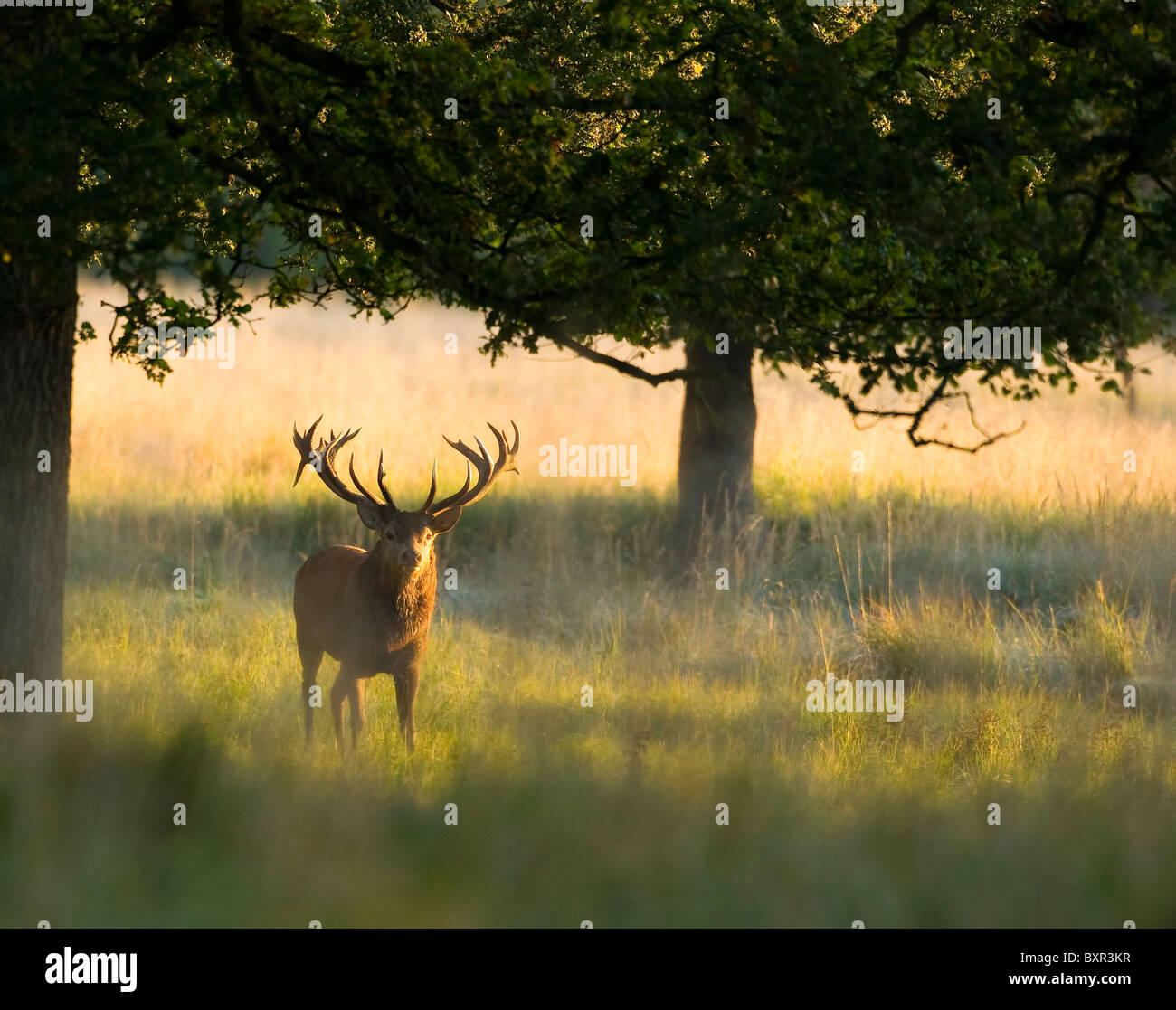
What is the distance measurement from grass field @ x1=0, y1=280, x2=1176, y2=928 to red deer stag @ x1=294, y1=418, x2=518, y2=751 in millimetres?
371

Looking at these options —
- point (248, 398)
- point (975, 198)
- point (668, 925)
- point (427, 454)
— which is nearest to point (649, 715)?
point (668, 925)

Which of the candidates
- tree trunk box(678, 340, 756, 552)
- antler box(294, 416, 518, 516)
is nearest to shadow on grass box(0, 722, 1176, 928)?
antler box(294, 416, 518, 516)

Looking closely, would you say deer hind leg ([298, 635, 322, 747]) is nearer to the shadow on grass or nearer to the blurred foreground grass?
the blurred foreground grass

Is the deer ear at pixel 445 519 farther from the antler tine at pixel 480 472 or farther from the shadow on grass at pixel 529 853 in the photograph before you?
the shadow on grass at pixel 529 853

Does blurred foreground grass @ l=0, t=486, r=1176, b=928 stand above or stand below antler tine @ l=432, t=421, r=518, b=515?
below

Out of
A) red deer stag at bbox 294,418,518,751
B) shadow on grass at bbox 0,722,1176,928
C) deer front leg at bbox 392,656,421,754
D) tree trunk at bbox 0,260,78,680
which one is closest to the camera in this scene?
shadow on grass at bbox 0,722,1176,928

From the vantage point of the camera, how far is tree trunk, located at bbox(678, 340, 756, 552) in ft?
47.4

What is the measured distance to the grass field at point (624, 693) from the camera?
6117 millimetres

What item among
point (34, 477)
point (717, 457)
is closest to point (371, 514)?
point (34, 477)

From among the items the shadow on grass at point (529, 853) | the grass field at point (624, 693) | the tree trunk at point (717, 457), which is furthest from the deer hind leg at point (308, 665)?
the tree trunk at point (717, 457)

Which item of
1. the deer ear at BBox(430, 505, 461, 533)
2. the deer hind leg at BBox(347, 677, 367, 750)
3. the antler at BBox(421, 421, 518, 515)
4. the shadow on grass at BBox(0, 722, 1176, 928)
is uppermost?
the antler at BBox(421, 421, 518, 515)

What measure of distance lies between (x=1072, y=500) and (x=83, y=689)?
34.1 feet

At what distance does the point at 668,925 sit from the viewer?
586cm
